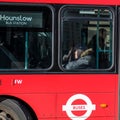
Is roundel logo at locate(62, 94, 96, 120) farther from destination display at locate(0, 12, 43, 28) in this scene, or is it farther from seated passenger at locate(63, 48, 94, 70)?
destination display at locate(0, 12, 43, 28)

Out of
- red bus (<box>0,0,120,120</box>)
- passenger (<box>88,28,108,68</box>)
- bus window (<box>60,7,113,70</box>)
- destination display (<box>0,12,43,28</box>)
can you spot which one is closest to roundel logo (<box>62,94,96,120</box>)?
red bus (<box>0,0,120,120</box>)

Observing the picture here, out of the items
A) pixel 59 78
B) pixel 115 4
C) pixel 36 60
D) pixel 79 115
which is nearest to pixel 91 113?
pixel 79 115

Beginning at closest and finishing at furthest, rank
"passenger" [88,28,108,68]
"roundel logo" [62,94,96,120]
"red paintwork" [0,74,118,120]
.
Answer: "red paintwork" [0,74,118,120], "roundel logo" [62,94,96,120], "passenger" [88,28,108,68]

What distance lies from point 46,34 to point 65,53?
0.44 metres

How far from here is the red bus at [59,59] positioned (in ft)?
25.0

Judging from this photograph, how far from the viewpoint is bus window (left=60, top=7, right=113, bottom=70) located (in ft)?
25.4

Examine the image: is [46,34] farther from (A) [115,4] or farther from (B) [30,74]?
(A) [115,4]

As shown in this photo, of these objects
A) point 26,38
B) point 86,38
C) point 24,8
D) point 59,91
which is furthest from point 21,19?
point 59,91

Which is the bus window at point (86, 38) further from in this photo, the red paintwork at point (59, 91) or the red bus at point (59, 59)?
the red paintwork at point (59, 91)

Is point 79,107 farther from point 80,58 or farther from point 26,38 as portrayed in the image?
point 26,38

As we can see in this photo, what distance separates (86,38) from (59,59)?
57cm

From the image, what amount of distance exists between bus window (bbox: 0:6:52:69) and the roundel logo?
703 millimetres

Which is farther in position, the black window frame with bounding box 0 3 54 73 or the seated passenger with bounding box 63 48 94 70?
the seated passenger with bounding box 63 48 94 70

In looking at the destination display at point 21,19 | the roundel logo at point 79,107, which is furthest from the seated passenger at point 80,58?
the destination display at point 21,19
